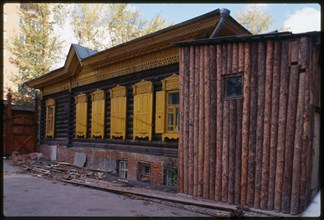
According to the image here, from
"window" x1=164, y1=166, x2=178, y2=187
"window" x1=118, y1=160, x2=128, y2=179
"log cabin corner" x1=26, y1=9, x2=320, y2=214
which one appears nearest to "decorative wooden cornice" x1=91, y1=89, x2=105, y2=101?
"log cabin corner" x1=26, y1=9, x2=320, y2=214

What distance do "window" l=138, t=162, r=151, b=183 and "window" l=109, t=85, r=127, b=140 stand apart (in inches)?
59.3

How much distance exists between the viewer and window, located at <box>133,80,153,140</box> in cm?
1022

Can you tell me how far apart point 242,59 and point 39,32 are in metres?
23.9

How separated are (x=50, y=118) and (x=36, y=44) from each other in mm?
11584

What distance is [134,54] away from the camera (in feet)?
35.9

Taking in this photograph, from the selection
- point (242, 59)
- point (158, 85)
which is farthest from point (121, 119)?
point (242, 59)

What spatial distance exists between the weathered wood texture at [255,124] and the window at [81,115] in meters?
7.66

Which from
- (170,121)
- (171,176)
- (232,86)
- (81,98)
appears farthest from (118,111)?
(232,86)

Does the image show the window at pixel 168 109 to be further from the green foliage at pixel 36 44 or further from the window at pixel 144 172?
the green foliage at pixel 36 44

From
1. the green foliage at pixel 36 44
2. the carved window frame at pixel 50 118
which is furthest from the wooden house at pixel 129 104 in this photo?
the green foliage at pixel 36 44

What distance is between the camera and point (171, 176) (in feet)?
30.3

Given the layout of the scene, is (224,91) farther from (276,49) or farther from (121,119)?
(121,119)

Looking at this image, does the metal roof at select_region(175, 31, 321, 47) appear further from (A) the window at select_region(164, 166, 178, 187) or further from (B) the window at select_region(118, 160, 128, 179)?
(B) the window at select_region(118, 160, 128, 179)

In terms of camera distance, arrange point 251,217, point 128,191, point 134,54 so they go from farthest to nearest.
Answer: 1. point 134,54
2. point 128,191
3. point 251,217
